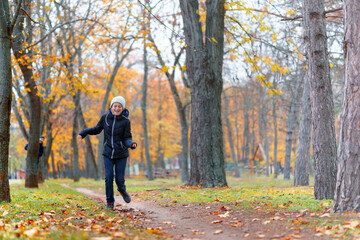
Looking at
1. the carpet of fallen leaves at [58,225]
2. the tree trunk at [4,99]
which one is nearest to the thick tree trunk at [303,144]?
the carpet of fallen leaves at [58,225]

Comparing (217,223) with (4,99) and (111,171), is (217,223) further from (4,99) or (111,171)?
(4,99)

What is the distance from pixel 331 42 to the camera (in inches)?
A: 641

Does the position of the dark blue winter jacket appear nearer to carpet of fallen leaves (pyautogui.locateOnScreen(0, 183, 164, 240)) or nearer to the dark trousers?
the dark trousers

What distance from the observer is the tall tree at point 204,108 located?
11977mm

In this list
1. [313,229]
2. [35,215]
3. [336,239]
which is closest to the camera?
[336,239]

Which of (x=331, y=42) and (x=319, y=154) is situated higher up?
(x=331, y=42)

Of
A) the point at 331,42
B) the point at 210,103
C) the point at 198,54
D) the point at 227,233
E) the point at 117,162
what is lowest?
the point at 227,233

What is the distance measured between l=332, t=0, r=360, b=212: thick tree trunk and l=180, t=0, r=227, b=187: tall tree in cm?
639

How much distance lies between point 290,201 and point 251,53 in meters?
6.11

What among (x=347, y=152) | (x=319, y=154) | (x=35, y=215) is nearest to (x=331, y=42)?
(x=319, y=154)

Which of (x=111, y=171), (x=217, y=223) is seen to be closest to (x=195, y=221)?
(x=217, y=223)

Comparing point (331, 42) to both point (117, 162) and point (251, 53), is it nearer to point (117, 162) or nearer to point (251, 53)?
point (251, 53)

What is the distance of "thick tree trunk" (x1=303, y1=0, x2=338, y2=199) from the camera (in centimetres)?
766

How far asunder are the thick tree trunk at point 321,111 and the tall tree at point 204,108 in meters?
4.51
